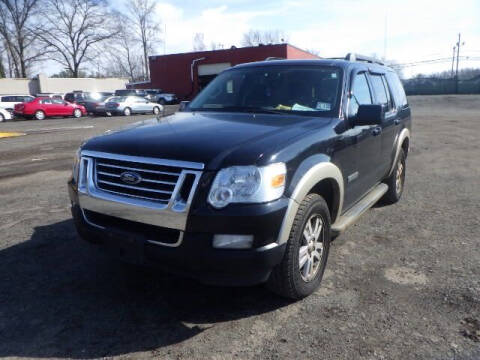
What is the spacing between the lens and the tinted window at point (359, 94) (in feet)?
12.7

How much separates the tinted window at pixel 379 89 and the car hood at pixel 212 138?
1586 mm

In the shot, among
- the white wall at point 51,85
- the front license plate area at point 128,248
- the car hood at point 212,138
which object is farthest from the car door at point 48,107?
the front license plate area at point 128,248

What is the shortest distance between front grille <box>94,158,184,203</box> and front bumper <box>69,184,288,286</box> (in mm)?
160

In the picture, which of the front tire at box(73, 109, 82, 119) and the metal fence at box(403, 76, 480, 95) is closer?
the front tire at box(73, 109, 82, 119)

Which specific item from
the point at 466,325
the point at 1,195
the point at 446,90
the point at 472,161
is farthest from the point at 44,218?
the point at 446,90

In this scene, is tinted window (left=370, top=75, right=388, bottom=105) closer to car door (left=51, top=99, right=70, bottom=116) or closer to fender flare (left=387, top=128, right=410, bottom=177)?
fender flare (left=387, top=128, right=410, bottom=177)

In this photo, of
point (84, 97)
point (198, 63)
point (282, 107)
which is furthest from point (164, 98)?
point (282, 107)

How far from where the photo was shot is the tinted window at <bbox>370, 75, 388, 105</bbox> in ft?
15.6

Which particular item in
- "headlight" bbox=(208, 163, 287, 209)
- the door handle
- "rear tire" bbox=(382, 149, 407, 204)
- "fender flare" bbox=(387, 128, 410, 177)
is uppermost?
the door handle

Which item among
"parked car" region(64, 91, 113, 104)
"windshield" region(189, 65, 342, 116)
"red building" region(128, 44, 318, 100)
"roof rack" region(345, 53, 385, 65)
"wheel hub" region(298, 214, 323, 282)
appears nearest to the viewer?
"wheel hub" region(298, 214, 323, 282)

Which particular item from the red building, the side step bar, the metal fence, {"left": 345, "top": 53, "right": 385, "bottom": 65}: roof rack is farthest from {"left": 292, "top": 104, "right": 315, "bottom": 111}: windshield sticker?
the metal fence

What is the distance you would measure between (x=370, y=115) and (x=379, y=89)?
1584mm

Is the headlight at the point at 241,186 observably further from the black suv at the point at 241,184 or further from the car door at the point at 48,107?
the car door at the point at 48,107

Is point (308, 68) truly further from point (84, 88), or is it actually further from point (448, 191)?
point (84, 88)
